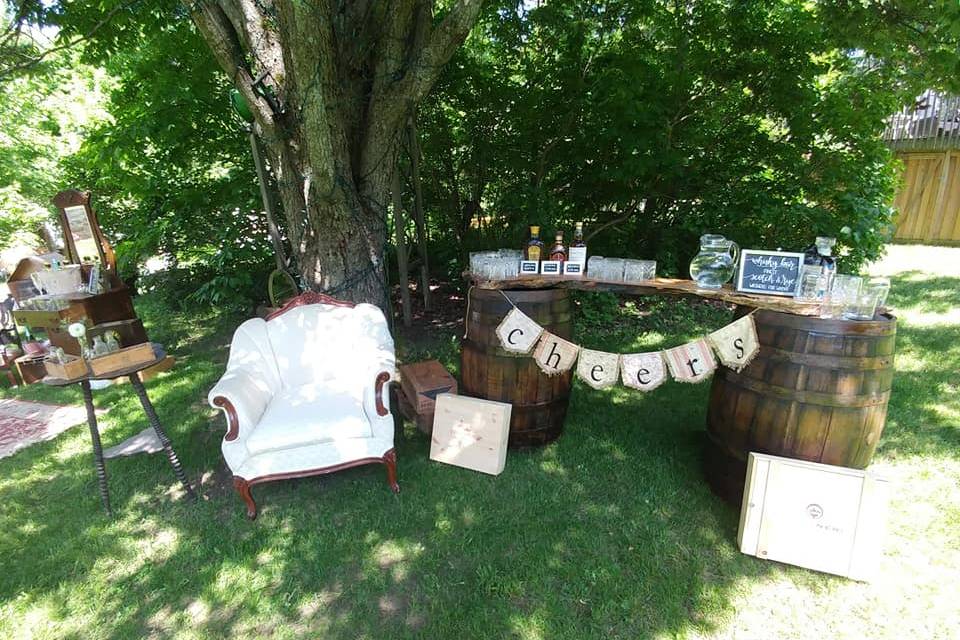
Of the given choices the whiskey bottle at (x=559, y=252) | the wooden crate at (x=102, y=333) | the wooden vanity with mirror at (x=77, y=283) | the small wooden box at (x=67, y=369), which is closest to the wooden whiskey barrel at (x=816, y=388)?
the whiskey bottle at (x=559, y=252)

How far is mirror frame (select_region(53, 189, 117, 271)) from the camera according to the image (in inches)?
153

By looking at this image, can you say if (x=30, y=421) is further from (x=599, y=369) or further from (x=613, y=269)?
(x=613, y=269)

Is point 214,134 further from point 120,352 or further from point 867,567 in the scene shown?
point 867,567

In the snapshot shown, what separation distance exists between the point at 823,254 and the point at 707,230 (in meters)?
3.02

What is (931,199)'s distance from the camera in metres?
9.43

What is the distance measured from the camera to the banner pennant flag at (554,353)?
2502mm

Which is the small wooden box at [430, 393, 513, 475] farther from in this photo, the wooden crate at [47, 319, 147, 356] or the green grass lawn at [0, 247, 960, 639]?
the wooden crate at [47, 319, 147, 356]

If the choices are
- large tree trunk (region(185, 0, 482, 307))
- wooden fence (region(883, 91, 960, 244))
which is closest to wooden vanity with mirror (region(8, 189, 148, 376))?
large tree trunk (region(185, 0, 482, 307))

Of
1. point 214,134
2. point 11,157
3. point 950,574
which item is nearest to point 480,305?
point 950,574

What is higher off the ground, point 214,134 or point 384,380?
point 214,134

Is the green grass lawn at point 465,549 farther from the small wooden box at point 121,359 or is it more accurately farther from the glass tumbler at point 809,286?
the glass tumbler at point 809,286

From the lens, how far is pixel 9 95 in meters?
7.76

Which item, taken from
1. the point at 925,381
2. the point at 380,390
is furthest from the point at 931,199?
the point at 380,390

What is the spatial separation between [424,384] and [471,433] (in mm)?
646
